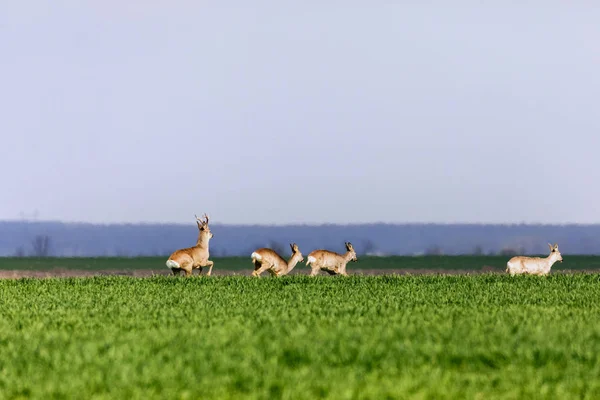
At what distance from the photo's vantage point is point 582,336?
54.5 ft

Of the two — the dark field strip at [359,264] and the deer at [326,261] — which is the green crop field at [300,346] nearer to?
the deer at [326,261]

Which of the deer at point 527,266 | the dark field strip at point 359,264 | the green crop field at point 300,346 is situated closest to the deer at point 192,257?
the green crop field at point 300,346

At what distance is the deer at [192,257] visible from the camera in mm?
33125

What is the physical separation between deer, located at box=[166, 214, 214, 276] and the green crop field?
7.57 metres

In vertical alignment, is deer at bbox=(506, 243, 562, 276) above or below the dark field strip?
above

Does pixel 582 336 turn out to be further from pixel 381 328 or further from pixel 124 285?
pixel 124 285

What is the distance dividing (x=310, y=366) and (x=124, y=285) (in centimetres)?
1589

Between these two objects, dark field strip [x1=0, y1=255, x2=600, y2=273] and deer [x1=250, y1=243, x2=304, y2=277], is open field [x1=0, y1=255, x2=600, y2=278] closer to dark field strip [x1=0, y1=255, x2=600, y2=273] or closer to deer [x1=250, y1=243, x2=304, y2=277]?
dark field strip [x1=0, y1=255, x2=600, y2=273]

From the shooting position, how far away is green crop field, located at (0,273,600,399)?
12.7 m

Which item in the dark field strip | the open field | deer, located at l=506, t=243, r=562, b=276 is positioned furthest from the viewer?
A: the dark field strip

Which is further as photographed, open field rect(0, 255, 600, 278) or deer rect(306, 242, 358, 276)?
open field rect(0, 255, 600, 278)

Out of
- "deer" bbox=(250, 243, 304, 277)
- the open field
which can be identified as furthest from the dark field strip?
"deer" bbox=(250, 243, 304, 277)

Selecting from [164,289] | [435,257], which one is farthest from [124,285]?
[435,257]

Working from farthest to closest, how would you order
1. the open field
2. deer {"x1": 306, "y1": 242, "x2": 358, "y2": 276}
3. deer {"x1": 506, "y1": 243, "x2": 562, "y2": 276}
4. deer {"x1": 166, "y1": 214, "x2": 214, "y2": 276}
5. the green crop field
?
the open field
deer {"x1": 506, "y1": 243, "x2": 562, "y2": 276}
deer {"x1": 306, "y1": 242, "x2": 358, "y2": 276}
deer {"x1": 166, "y1": 214, "x2": 214, "y2": 276}
the green crop field
